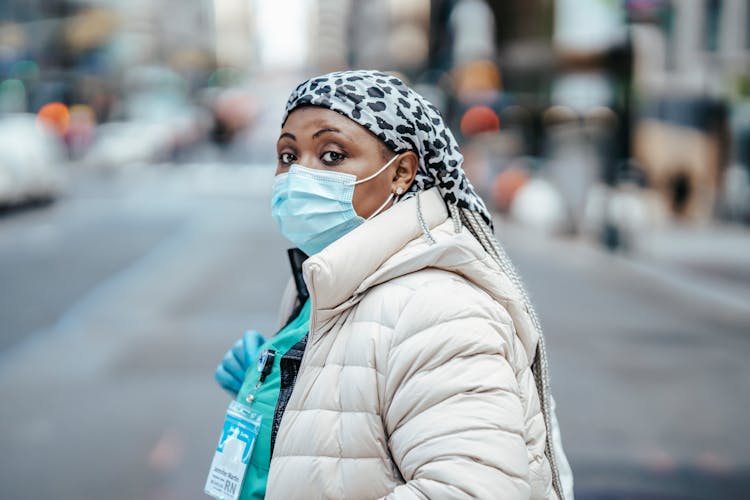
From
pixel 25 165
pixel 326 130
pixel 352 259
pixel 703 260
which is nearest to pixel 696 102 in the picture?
pixel 703 260

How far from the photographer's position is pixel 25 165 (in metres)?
19.4

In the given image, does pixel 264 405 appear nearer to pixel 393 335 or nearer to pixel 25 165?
pixel 393 335

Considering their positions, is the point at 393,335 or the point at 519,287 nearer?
the point at 393,335

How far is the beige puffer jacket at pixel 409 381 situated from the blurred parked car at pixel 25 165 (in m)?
18.9

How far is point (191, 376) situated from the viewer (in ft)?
22.6

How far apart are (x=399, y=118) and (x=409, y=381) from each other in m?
0.57

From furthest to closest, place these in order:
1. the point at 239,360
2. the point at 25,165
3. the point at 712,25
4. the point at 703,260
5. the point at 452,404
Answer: the point at 712,25, the point at 25,165, the point at 703,260, the point at 239,360, the point at 452,404

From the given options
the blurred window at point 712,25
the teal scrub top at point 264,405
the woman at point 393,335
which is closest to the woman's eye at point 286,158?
the woman at point 393,335

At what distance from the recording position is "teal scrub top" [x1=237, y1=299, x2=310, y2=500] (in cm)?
183

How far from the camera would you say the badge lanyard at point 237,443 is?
1860 millimetres

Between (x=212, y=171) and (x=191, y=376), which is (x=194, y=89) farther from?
(x=191, y=376)

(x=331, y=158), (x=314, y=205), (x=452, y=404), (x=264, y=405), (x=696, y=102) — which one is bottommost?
(x=696, y=102)

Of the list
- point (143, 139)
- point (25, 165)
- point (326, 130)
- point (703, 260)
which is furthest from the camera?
point (143, 139)

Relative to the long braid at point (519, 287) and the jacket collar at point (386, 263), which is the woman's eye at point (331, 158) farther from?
the long braid at point (519, 287)
